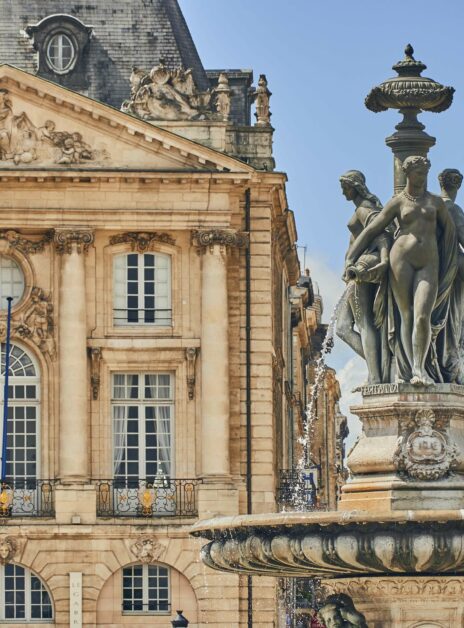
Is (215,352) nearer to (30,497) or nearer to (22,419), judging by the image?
(22,419)

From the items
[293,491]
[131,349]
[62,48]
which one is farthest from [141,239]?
[293,491]

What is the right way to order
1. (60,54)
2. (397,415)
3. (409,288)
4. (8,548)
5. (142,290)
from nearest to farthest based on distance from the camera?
(397,415) < (409,288) < (8,548) < (142,290) < (60,54)

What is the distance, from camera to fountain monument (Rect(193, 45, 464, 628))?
984 inches

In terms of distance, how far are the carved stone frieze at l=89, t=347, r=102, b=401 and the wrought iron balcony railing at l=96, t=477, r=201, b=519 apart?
2402 mm

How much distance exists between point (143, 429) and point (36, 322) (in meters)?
4.06

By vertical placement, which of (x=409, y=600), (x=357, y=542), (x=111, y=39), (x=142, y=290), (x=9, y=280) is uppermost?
(x=111, y=39)

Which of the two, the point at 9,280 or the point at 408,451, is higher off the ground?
the point at 9,280

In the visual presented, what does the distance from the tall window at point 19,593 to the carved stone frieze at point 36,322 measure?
597 centimetres

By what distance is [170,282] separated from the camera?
67938mm

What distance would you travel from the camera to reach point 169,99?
2689 inches

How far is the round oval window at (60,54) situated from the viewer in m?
71.9

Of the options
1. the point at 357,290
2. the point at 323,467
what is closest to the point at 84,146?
the point at 357,290

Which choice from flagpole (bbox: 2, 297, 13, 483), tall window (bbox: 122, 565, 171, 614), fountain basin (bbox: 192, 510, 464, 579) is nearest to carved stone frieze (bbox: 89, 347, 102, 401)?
flagpole (bbox: 2, 297, 13, 483)

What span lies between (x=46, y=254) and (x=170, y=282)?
11.3 feet
